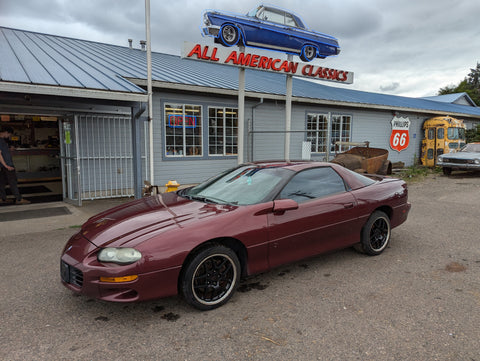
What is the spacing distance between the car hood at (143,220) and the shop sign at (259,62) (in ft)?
16.6

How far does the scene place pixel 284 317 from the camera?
2.91 meters

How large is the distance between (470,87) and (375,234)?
6150 cm

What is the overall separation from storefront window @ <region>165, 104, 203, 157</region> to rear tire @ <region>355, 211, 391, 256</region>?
257 inches

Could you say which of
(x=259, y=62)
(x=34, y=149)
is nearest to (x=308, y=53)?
(x=259, y=62)

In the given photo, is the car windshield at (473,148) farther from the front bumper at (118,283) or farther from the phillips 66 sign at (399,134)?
the front bumper at (118,283)

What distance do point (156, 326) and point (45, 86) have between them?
4811mm

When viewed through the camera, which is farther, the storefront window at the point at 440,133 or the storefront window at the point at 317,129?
the storefront window at the point at 440,133

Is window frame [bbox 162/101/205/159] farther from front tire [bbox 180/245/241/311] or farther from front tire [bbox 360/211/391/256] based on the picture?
front tire [bbox 180/245/241/311]

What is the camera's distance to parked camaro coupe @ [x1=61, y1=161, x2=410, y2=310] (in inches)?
107

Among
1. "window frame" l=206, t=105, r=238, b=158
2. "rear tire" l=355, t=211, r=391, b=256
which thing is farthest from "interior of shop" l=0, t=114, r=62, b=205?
"rear tire" l=355, t=211, r=391, b=256

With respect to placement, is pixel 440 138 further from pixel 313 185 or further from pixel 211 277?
pixel 211 277

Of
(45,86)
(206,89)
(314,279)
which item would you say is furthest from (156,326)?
(206,89)

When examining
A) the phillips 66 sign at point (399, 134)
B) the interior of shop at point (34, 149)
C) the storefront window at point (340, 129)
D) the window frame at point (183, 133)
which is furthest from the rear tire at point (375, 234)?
the phillips 66 sign at point (399, 134)

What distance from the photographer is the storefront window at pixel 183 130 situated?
31.1 ft
